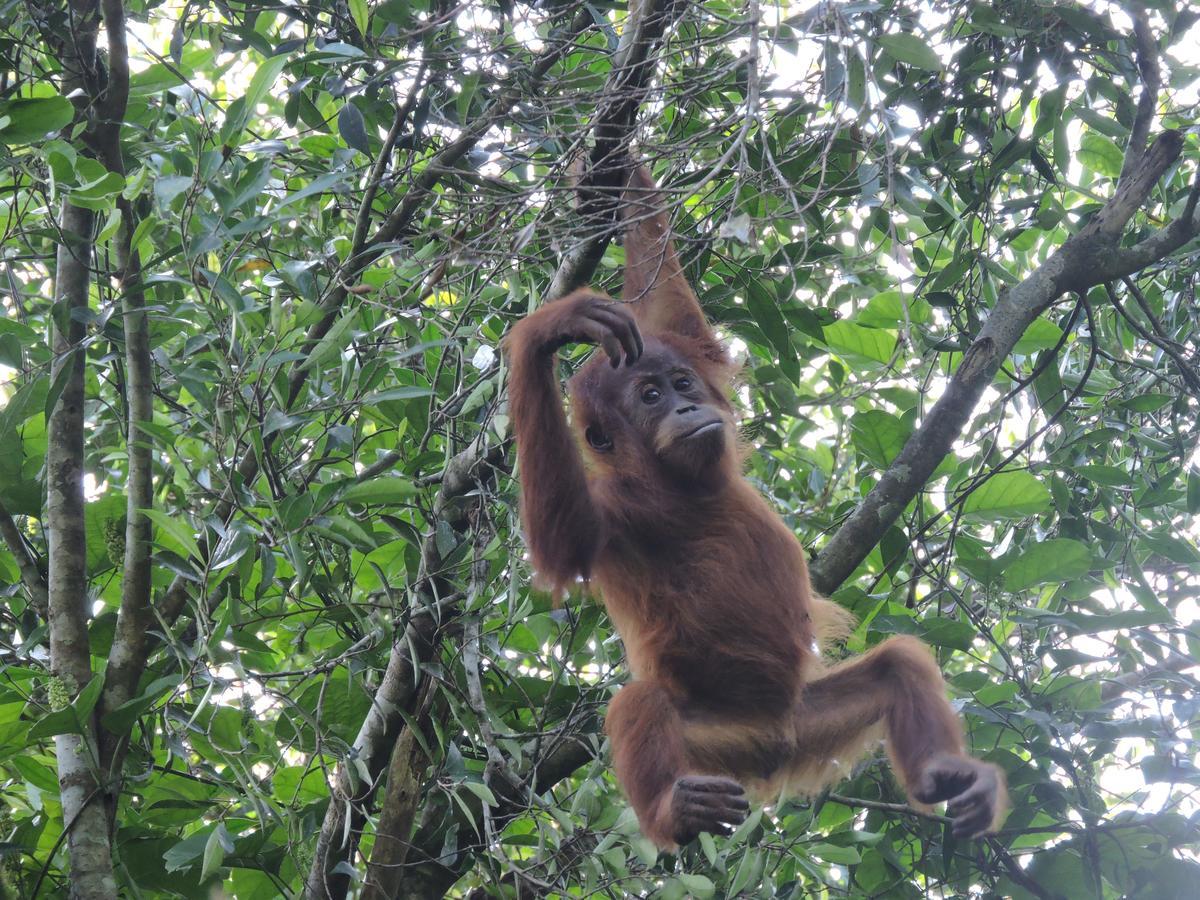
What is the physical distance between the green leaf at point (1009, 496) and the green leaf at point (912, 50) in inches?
65.8

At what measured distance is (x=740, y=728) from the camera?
3.99 meters

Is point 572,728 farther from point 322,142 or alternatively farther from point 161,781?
point 322,142

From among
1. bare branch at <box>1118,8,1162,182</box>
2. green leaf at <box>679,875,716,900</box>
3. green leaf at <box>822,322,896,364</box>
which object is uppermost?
bare branch at <box>1118,8,1162,182</box>

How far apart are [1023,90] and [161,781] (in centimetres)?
373

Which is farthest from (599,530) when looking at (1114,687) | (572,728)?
(1114,687)

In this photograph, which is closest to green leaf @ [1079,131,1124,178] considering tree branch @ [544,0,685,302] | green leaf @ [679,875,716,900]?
tree branch @ [544,0,685,302]

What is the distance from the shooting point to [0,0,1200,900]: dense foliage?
3.26m

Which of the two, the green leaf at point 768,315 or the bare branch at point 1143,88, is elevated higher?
the bare branch at point 1143,88

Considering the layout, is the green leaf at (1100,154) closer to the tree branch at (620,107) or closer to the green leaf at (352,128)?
the tree branch at (620,107)

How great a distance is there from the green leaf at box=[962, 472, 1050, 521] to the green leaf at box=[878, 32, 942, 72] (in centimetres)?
167

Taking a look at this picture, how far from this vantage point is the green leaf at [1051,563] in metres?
3.80

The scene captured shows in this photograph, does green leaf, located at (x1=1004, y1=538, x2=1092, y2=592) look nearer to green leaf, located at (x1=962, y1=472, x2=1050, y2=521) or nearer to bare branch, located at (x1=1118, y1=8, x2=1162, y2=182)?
green leaf, located at (x1=962, y1=472, x2=1050, y2=521)

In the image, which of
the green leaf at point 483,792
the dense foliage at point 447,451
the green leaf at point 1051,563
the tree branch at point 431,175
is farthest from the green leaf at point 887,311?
the green leaf at point 483,792

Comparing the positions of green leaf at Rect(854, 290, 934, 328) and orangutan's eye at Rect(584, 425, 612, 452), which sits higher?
green leaf at Rect(854, 290, 934, 328)
